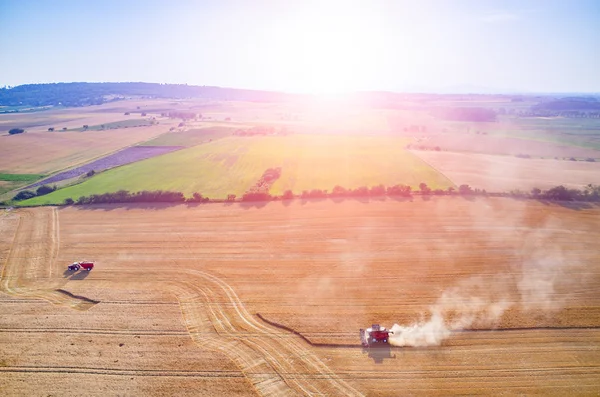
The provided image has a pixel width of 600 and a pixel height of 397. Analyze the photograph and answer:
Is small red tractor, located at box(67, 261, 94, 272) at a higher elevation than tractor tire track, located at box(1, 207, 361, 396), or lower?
higher

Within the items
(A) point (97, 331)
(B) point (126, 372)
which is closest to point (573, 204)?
(B) point (126, 372)

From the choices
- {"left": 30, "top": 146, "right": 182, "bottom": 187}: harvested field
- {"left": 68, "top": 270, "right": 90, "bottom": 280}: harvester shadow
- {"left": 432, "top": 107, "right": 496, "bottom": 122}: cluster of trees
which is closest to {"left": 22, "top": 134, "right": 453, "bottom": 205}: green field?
{"left": 30, "top": 146, "right": 182, "bottom": 187}: harvested field

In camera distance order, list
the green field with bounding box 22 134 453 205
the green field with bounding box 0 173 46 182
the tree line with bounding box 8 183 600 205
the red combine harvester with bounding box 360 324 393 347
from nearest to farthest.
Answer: the red combine harvester with bounding box 360 324 393 347
the tree line with bounding box 8 183 600 205
the green field with bounding box 22 134 453 205
the green field with bounding box 0 173 46 182

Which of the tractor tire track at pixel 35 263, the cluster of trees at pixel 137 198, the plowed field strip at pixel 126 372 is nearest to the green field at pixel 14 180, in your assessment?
the tractor tire track at pixel 35 263

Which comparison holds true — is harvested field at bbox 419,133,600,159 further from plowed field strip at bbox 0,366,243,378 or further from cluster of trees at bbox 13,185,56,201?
cluster of trees at bbox 13,185,56,201

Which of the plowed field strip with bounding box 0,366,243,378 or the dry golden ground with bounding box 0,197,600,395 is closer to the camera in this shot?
the dry golden ground with bounding box 0,197,600,395

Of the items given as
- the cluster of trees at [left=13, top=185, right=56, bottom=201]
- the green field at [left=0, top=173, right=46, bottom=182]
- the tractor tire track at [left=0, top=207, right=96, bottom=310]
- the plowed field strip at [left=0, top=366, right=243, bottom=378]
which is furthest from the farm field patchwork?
the plowed field strip at [left=0, top=366, right=243, bottom=378]

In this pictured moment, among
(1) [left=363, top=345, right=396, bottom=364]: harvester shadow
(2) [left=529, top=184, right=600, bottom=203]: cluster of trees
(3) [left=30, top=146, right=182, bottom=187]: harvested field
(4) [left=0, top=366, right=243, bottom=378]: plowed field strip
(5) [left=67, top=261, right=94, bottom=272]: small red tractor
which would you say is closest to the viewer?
(4) [left=0, top=366, right=243, bottom=378]: plowed field strip

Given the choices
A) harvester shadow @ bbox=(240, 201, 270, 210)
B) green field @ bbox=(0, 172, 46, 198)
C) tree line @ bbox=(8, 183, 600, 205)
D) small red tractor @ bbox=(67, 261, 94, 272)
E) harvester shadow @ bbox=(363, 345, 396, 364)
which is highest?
green field @ bbox=(0, 172, 46, 198)

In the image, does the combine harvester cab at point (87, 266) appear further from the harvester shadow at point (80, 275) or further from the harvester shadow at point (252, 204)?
the harvester shadow at point (252, 204)
